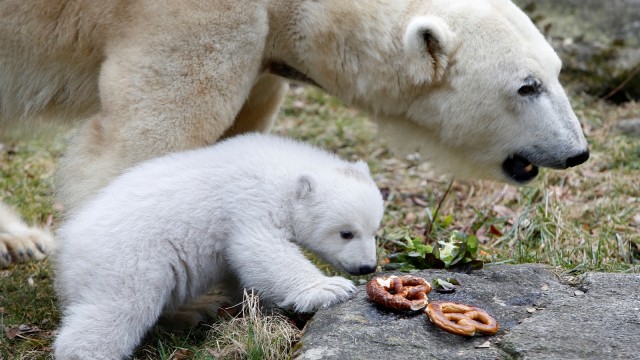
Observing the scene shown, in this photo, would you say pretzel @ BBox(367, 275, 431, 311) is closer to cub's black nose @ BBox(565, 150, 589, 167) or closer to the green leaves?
the green leaves

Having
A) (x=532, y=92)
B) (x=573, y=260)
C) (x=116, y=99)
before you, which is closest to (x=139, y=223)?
(x=116, y=99)

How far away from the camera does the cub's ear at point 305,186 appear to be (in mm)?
3929

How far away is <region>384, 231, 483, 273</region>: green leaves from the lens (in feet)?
14.3

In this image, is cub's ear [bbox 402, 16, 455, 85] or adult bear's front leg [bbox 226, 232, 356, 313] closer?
adult bear's front leg [bbox 226, 232, 356, 313]

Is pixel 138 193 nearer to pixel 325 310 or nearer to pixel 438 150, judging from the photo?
pixel 325 310

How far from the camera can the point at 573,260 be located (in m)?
5.11

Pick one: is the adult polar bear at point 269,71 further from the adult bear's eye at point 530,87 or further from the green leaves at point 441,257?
the green leaves at point 441,257

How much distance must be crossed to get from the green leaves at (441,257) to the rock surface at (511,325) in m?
0.18

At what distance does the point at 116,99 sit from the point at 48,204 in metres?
2.63

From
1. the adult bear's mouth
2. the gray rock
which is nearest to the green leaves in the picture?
the adult bear's mouth

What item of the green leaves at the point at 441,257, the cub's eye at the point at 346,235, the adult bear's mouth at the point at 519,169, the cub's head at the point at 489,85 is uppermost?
the cub's head at the point at 489,85

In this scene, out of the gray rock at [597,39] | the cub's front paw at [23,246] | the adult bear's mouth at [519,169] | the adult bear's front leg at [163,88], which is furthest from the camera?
the gray rock at [597,39]

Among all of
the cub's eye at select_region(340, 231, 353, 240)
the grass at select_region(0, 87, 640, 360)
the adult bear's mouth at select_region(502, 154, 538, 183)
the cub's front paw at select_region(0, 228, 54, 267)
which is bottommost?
the cub's front paw at select_region(0, 228, 54, 267)

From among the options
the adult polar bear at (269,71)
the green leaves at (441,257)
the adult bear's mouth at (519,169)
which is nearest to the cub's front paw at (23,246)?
the adult polar bear at (269,71)
